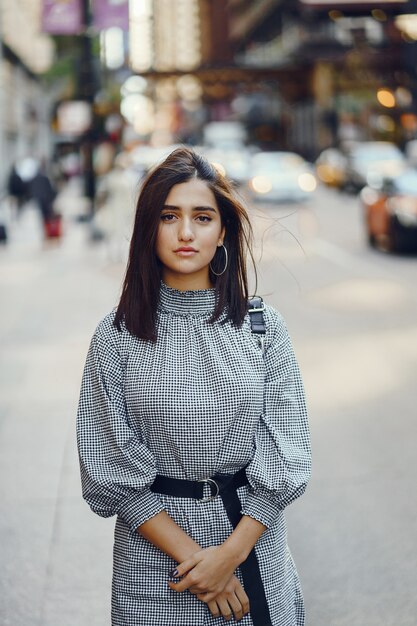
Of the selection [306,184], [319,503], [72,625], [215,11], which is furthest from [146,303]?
[215,11]

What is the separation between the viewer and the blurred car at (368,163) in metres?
41.5

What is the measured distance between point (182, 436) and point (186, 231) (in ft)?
1.71

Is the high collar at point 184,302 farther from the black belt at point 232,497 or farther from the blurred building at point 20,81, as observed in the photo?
the blurred building at point 20,81

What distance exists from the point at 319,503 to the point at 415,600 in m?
1.40

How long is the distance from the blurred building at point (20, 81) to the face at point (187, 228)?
3502cm

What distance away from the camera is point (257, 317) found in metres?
3.05

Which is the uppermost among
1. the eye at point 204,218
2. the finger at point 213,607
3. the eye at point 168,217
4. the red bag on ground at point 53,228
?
the eye at point 168,217

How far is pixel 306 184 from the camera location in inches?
1507

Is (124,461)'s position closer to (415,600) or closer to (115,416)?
(115,416)

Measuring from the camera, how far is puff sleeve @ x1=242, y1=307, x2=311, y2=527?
9.52 ft

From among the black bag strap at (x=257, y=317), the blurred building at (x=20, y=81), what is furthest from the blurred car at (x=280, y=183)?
the black bag strap at (x=257, y=317)

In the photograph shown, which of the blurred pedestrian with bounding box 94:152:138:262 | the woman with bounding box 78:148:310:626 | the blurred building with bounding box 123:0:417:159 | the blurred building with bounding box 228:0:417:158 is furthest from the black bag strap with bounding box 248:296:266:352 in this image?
the blurred building with bounding box 228:0:417:158

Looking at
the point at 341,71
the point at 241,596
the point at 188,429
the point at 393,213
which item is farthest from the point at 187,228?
the point at 341,71

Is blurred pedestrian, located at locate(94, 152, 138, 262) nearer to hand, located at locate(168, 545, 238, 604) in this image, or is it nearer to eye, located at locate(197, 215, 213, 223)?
eye, located at locate(197, 215, 213, 223)
